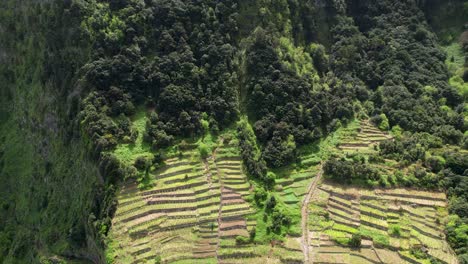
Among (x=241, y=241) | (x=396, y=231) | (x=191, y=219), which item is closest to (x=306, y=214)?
(x=241, y=241)

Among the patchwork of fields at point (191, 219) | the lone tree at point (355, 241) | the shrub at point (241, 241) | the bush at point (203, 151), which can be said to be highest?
the bush at point (203, 151)

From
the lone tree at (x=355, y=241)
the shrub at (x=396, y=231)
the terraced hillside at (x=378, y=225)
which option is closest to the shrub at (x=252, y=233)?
the terraced hillside at (x=378, y=225)

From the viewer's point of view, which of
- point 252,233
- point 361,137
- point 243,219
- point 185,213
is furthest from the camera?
point 361,137

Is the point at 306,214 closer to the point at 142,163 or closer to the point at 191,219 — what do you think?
the point at 191,219

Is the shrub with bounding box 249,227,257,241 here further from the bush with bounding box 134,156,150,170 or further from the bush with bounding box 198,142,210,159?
the bush with bounding box 134,156,150,170

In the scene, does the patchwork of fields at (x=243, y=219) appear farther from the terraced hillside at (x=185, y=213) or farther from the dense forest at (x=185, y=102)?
the dense forest at (x=185, y=102)

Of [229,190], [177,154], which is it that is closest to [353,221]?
[229,190]
